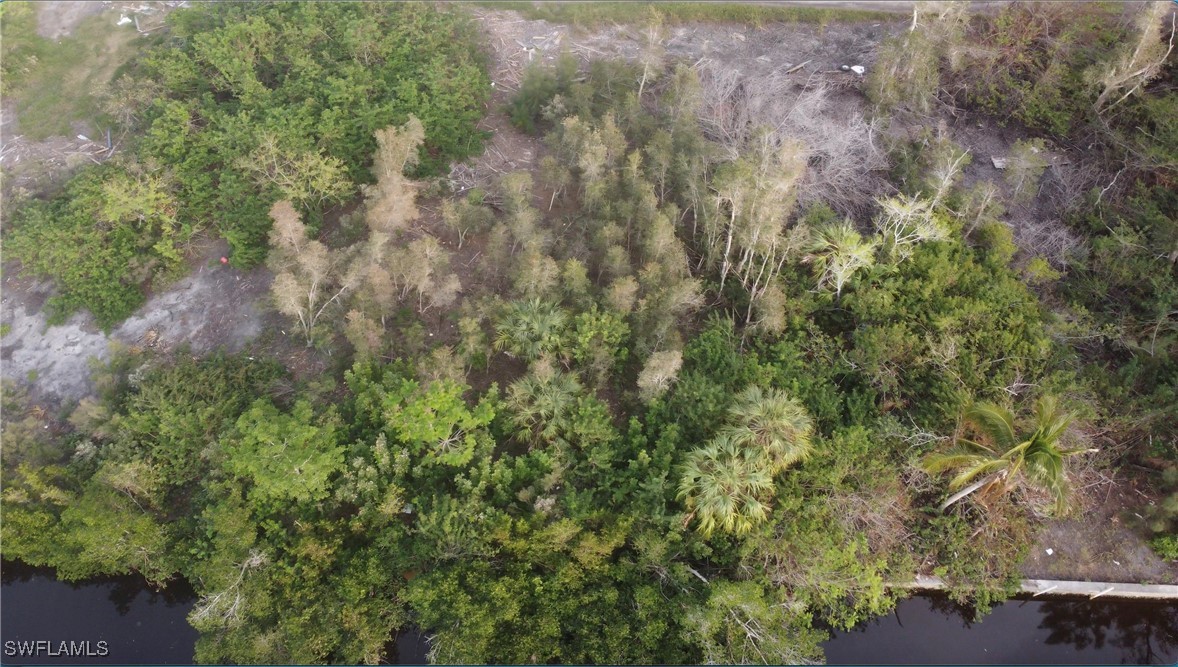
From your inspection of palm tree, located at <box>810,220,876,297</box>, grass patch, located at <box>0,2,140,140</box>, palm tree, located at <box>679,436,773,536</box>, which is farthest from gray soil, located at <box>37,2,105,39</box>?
palm tree, located at <box>679,436,773,536</box>

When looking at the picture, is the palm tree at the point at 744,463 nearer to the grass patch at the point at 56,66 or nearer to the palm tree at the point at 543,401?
the palm tree at the point at 543,401

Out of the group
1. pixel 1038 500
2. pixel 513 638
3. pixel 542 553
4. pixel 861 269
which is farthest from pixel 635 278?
pixel 1038 500

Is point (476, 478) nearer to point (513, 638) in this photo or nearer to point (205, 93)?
point (513, 638)

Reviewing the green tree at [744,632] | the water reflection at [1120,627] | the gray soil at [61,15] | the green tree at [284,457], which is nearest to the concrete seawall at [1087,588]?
the water reflection at [1120,627]

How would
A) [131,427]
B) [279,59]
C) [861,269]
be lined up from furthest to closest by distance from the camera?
[279,59]
[861,269]
[131,427]

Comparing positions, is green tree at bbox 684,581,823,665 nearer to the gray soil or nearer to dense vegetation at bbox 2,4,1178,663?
dense vegetation at bbox 2,4,1178,663

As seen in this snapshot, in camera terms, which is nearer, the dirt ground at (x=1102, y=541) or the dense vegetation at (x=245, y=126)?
the dirt ground at (x=1102, y=541)
